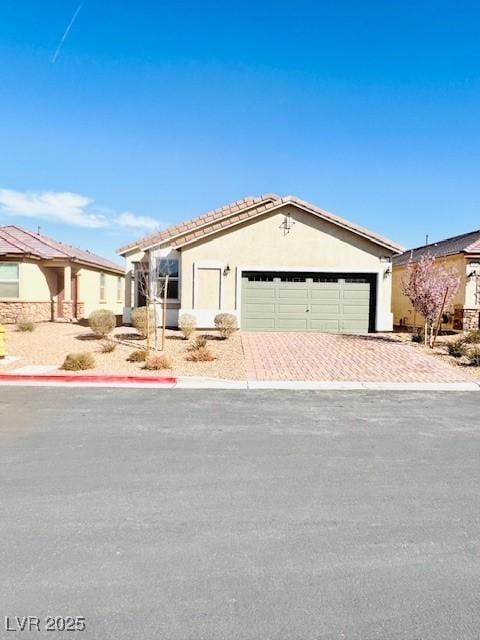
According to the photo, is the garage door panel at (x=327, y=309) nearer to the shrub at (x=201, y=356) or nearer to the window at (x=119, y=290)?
the shrub at (x=201, y=356)

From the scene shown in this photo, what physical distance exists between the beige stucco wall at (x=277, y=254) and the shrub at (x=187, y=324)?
0.36 metres

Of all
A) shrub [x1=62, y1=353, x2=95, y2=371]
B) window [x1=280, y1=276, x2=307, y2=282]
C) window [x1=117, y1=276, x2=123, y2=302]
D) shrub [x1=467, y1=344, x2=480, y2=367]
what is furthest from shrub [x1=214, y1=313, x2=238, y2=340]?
window [x1=117, y1=276, x2=123, y2=302]

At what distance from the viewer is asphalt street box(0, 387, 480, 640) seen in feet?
9.08

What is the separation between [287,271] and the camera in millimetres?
19141

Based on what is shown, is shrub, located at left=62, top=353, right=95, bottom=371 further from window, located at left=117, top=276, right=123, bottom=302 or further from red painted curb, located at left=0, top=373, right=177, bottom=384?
window, located at left=117, top=276, right=123, bottom=302

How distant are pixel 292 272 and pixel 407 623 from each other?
17036 millimetres

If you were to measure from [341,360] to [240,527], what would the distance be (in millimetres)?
10136

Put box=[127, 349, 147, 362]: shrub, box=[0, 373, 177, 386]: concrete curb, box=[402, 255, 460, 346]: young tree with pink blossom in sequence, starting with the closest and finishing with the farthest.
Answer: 1. box=[0, 373, 177, 386]: concrete curb
2. box=[127, 349, 147, 362]: shrub
3. box=[402, 255, 460, 346]: young tree with pink blossom

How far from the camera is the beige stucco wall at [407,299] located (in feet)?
65.4

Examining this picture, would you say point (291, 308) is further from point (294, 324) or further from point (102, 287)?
point (102, 287)

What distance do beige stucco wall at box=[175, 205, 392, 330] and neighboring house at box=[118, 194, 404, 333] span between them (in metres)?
0.04

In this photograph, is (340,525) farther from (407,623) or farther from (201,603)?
(201,603)

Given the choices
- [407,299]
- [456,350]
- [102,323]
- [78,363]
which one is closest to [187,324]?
[102,323]

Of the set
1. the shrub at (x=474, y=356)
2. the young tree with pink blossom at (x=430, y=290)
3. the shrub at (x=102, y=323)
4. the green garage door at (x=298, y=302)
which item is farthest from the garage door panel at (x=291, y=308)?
the shrub at (x=102, y=323)
